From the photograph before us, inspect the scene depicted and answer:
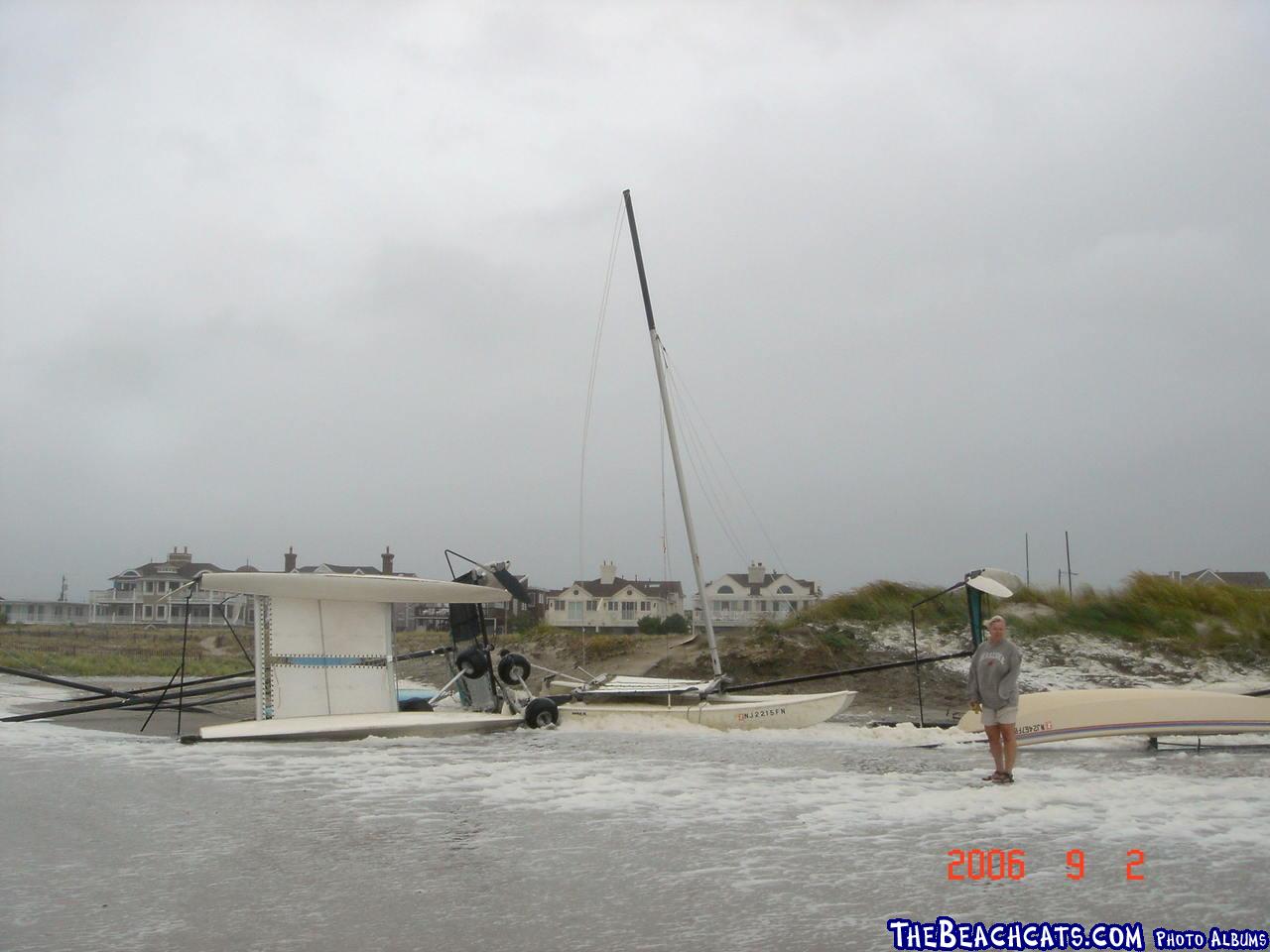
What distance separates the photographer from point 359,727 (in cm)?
1500

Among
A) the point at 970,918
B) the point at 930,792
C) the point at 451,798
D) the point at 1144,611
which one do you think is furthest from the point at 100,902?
the point at 1144,611

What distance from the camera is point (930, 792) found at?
397 inches

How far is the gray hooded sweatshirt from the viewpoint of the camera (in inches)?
416

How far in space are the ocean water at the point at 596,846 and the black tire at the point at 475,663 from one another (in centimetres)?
458

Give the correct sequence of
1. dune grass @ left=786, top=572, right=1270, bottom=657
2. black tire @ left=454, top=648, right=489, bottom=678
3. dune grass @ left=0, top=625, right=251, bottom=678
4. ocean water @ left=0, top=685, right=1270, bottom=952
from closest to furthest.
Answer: ocean water @ left=0, top=685, right=1270, bottom=952 < black tire @ left=454, top=648, right=489, bottom=678 < dune grass @ left=786, top=572, right=1270, bottom=657 < dune grass @ left=0, top=625, right=251, bottom=678

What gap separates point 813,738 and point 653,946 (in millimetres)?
10830

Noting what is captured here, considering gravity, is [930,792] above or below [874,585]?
below

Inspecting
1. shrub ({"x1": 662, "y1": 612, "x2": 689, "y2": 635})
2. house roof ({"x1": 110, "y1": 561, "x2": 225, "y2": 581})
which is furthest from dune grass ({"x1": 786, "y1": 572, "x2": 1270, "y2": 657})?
house roof ({"x1": 110, "y1": 561, "x2": 225, "y2": 581})

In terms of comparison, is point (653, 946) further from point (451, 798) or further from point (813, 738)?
point (813, 738)

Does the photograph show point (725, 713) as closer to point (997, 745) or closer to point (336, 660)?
point (336, 660)

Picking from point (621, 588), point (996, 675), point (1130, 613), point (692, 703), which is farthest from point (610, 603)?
point (996, 675)

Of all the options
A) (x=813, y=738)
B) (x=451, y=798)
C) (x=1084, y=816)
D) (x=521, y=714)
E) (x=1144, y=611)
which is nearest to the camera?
(x=1084, y=816)

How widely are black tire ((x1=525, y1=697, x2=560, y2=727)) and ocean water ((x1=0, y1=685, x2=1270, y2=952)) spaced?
144 inches

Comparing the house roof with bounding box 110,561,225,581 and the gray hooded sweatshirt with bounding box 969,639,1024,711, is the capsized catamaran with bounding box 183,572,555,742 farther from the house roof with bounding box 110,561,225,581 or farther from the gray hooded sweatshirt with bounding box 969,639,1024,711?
the house roof with bounding box 110,561,225,581
